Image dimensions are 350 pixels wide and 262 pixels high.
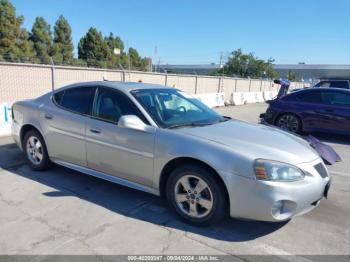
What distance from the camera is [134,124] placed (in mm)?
3697

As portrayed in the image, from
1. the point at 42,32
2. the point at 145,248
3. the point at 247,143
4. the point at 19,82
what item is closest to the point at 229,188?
the point at 247,143

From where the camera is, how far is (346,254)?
120 inches

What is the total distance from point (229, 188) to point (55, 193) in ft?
8.01

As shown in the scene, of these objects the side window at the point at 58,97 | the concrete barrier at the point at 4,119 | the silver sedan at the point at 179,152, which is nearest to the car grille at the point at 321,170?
the silver sedan at the point at 179,152

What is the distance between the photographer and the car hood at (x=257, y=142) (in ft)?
10.6

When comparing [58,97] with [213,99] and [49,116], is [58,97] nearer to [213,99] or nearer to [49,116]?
[49,116]

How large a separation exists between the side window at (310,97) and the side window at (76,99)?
21.8 ft

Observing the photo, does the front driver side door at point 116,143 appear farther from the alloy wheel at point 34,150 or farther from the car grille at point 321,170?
the car grille at point 321,170

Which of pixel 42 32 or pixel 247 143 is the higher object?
pixel 42 32

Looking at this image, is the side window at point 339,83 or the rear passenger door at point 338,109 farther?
the side window at point 339,83

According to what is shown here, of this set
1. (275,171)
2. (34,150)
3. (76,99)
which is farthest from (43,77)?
(275,171)

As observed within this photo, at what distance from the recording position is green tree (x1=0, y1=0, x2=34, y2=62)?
25.9 meters

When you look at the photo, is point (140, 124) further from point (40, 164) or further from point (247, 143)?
point (40, 164)

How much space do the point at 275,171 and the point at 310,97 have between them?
264 inches
